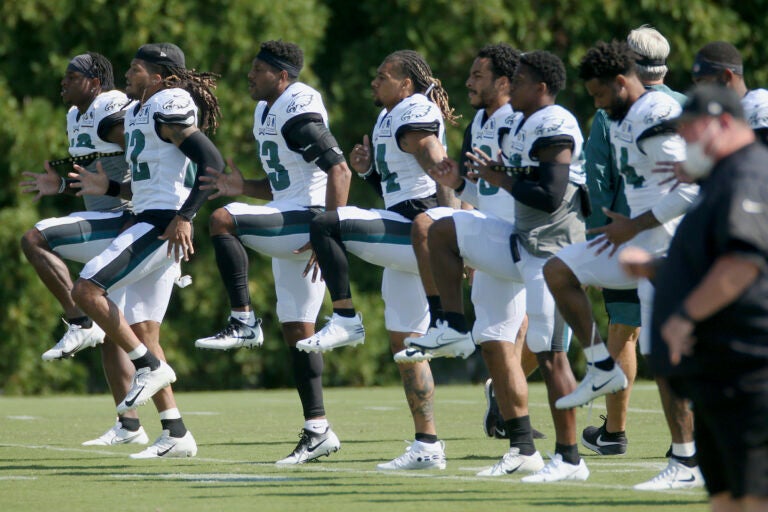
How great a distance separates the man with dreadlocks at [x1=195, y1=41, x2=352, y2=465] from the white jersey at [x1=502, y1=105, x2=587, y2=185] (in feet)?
4.56

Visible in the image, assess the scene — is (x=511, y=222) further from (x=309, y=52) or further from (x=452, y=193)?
(x=309, y=52)

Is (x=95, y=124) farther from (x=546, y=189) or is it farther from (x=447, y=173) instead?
(x=546, y=189)

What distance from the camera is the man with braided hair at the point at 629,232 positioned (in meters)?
6.75

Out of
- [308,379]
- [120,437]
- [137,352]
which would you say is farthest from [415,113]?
[120,437]

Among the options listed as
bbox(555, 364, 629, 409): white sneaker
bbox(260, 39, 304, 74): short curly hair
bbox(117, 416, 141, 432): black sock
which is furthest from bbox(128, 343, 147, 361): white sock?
bbox(555, 364, 629, 409): white sneaker

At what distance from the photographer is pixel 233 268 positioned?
8500 mm

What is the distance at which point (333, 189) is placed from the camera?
8305 millimetres

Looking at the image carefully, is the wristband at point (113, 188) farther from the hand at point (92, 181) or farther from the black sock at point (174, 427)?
the black sock at point (174, 427)

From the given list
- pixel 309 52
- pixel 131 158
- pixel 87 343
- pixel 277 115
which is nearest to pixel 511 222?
pixel 277 115

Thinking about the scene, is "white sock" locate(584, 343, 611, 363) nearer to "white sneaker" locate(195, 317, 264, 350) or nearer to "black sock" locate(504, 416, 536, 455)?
"black sock" locate(504, 416, 536, 455)

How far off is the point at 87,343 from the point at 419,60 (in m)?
3.07

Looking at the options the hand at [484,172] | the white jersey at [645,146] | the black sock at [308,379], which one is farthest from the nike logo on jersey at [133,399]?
the white jersey at [645,146]

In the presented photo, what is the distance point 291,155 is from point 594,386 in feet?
8.99

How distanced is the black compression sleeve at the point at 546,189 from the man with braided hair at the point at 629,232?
Result: 257 millimetres
